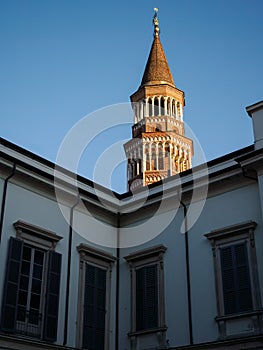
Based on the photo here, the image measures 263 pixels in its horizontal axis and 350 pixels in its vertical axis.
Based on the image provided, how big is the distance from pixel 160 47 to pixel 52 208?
115ft

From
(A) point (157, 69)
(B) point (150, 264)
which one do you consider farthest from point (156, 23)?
(B) point (150, 264)

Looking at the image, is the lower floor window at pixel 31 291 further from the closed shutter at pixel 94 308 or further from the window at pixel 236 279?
the window at pixel 236 279

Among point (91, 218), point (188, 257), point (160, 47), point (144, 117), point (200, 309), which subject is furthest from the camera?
point (160, 47)

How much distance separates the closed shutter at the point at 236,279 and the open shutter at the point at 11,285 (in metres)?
5.47

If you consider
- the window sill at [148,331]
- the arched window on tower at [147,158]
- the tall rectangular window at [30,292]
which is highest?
the arched window on tower at [147,158]

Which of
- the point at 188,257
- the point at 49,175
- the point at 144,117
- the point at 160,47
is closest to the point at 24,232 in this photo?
the point at 49,175

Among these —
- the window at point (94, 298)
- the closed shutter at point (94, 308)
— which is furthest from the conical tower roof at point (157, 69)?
the closed shutter at point (94, 308)

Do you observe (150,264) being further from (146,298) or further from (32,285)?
(32,285)

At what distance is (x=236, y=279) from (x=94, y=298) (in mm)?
4301

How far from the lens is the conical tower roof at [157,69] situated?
45256 millimetres

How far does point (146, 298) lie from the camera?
1652 centimetres

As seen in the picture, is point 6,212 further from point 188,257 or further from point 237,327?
point 237,327

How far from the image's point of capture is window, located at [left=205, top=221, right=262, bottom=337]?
14.1m

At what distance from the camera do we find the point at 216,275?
50.1ft
